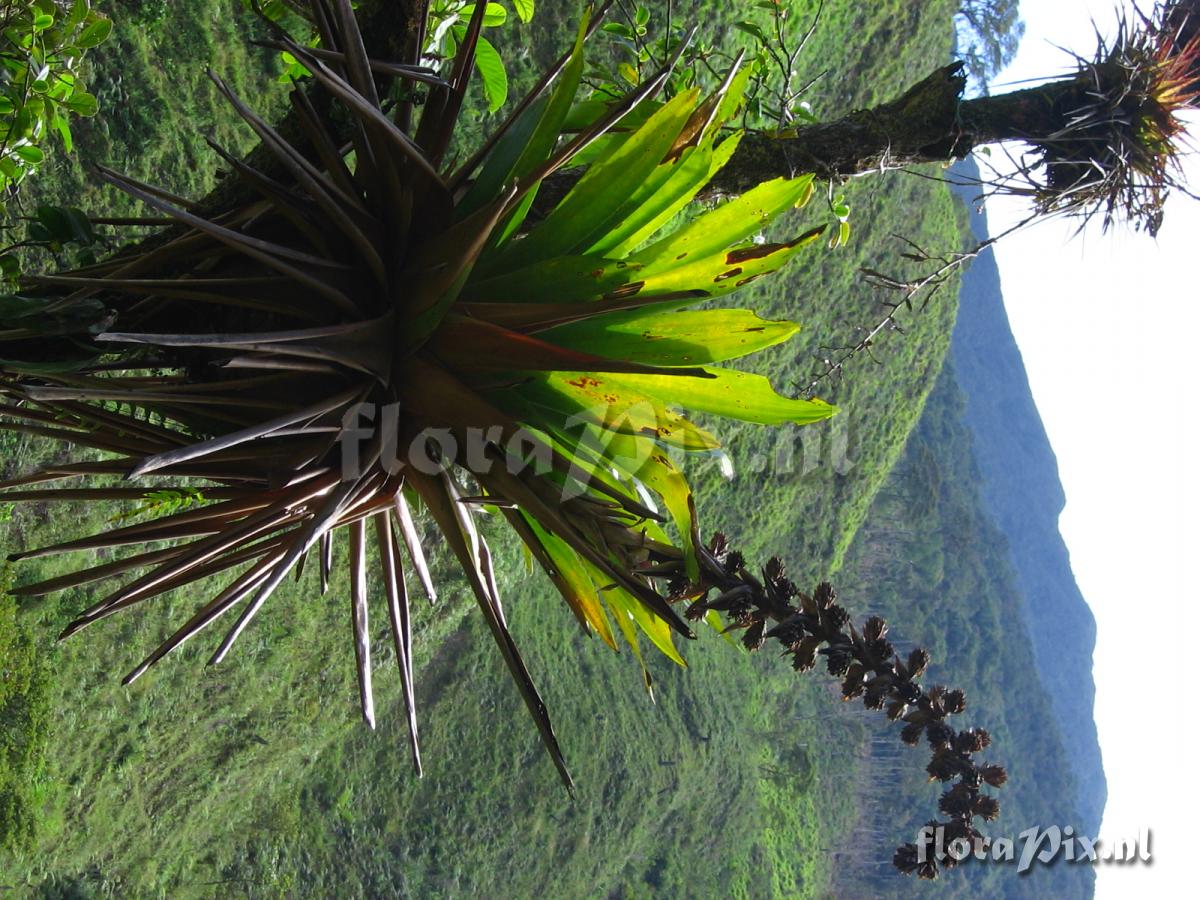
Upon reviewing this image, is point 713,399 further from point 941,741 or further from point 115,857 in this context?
point 115,857

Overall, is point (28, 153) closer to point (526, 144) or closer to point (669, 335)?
point (526, 144)

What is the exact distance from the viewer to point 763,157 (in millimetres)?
1683

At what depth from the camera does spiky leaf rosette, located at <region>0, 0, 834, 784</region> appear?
1022mm

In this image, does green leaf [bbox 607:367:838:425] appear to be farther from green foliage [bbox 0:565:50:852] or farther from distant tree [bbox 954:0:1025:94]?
distant tree [bbox 954:0:1025:94]

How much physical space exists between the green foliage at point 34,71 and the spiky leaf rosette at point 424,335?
77 cm

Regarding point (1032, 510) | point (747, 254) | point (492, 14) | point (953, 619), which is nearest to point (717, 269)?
point (747, 254)

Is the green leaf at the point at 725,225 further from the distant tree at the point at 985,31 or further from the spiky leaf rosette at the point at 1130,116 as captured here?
the distant tree at the point at 985,31

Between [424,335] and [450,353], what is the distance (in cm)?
4

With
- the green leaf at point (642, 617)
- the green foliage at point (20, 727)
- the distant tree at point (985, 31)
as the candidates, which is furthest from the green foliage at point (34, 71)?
the distant tree at point (985, 31)

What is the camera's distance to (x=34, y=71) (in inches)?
66.2

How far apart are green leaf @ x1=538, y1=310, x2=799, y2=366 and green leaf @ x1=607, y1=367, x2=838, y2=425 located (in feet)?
0.15

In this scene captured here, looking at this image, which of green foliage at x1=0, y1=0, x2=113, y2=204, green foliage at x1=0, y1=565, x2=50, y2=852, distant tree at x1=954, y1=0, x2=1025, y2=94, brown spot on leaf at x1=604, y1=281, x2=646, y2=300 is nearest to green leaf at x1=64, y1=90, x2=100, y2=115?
green foliage at x1=0, y1=0, x2=113, y2=204

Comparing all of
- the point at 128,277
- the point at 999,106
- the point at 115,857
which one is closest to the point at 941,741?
the point at 128,277

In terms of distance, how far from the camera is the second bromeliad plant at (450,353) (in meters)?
0.98
